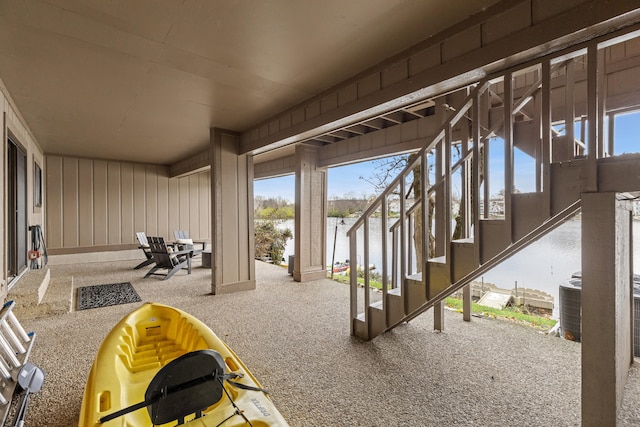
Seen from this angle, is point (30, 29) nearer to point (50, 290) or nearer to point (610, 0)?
point (610, 0)

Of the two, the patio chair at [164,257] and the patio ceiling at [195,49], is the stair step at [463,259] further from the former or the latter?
the patio chair at [164,257]

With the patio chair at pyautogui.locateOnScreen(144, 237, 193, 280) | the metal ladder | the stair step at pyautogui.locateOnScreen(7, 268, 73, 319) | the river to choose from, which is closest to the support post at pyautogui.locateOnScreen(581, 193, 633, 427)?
the river

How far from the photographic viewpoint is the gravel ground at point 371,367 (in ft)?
6.60

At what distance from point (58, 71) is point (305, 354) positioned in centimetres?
353

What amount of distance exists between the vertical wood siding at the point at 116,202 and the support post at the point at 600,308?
30.6ft

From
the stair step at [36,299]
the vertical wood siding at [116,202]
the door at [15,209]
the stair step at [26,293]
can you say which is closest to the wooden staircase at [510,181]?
the stair step at [36,299]

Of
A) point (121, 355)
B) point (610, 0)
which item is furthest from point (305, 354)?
point (610, 0)

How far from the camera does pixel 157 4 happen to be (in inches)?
76.5

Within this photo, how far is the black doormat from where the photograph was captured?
175 inches

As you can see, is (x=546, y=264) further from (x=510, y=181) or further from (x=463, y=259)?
(x=510, y=181)

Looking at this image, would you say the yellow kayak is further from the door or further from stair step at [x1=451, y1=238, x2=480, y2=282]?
A: the door

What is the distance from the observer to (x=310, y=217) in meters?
6.03

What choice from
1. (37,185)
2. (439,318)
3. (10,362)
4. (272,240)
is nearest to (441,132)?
(439,318)

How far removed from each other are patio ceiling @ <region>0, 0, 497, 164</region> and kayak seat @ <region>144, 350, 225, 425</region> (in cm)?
203
